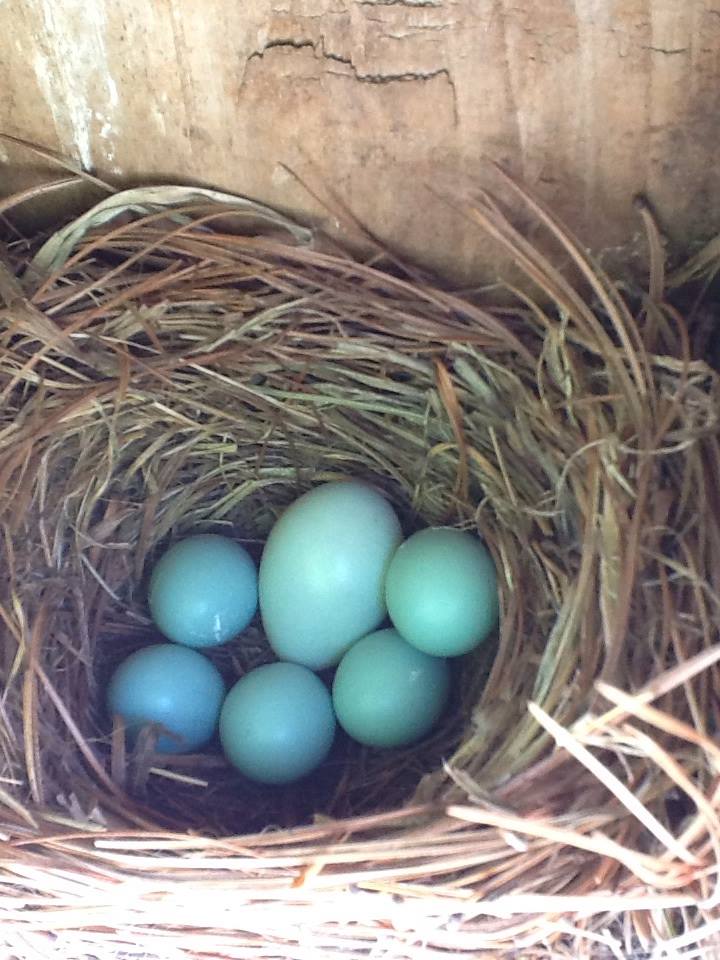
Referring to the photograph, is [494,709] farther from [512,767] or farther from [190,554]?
[190,554]

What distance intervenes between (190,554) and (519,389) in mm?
376

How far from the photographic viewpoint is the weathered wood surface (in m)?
0.82

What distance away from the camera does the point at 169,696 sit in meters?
0.98

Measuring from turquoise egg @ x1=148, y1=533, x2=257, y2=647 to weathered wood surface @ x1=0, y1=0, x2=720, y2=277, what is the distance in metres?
0.36

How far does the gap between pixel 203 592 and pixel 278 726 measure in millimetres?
163

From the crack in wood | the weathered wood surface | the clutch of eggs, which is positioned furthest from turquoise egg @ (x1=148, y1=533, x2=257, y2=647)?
the crack in wood

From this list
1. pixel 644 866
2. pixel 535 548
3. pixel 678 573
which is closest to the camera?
pixel 644 866

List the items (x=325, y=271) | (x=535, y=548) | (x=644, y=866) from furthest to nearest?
(x=325, y=271)
(x=535, y=548)
(x=644, y=866)

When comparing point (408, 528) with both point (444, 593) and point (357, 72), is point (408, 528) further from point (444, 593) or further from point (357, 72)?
point (357, 72)

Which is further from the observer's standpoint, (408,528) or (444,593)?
(408,528)

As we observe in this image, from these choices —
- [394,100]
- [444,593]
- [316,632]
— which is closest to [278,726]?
[316,632]

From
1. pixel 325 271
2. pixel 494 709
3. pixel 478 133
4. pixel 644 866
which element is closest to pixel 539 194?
pixel 478 133

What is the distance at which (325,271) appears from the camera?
98cm

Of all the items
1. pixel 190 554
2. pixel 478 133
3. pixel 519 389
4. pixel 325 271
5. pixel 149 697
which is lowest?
pixel 149 697
